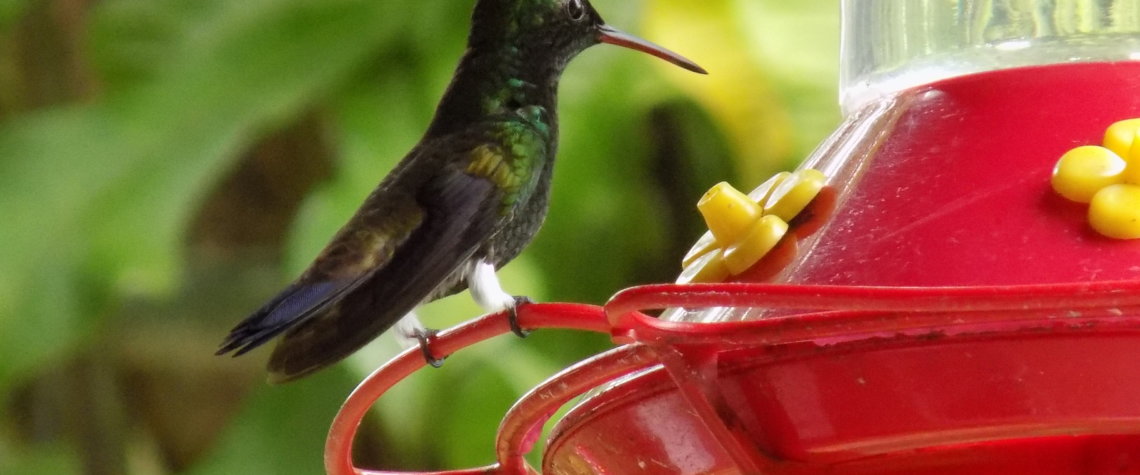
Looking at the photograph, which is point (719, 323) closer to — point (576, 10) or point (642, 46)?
point (642, 46)

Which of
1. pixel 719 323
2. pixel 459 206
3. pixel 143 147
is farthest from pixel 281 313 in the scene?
pixel 143 147

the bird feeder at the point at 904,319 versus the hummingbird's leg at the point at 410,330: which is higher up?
the bird feeder at the point at 904,319

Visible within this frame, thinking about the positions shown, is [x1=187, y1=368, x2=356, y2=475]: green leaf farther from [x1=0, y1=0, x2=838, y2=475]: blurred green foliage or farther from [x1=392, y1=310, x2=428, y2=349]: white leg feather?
[x1=392, y1=310, x2=428, y2=349]: white leg feather

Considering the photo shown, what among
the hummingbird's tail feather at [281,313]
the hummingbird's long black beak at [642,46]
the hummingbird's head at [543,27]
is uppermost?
the hummingbird's head at [543,27]

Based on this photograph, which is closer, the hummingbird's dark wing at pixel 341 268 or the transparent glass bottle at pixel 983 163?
the transparent glass bottle at pixel 983 163

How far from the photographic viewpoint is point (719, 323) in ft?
2.82

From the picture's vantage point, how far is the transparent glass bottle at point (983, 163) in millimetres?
893

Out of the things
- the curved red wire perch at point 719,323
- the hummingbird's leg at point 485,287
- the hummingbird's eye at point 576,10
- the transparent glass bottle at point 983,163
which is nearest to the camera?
the curved red wire perch at point 719,323

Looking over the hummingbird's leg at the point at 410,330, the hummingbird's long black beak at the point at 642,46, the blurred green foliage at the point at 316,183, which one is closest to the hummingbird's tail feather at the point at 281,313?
the hummingbird's leg at the point at 410,330

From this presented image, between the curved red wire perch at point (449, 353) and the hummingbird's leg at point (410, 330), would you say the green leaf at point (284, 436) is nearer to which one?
the hummingbird's leg at point (410, 330)

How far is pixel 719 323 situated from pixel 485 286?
83cm

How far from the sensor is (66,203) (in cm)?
303

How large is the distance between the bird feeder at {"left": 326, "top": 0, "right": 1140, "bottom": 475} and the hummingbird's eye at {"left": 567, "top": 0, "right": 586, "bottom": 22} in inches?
27.6

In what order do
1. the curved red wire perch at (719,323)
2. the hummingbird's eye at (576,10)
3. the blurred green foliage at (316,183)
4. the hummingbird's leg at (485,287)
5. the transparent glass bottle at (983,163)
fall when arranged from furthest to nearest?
1. the blurred green foliage at (316,183)
2. the hummingbird's eye at (576,10)
3. the hummingbird's leg at (485,287)
4. the transparent glass bottle at (983,163)
5. the curved red wire perch at (719,323)
